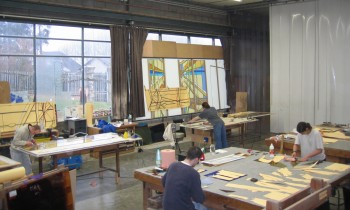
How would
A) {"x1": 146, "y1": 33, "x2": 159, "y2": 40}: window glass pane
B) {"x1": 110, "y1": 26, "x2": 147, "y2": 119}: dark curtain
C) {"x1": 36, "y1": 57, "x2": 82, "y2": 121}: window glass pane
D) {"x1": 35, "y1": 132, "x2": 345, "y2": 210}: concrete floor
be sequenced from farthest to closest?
{"x1": 146, "y1": 33, "x2": 159, "y2": 40}: window glass pane < {"x1": 110, "y1": 26, "x2": 147, "y2": 119}: dark curtain < {"x1": 36, "y1": 57, "x2": 82, "y2": 121}: window glass pane < {"x1": 35, "y1": 132, "x2": 345, "y2": 210}: concrete floor

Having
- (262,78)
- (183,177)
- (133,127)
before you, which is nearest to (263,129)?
(262,78)

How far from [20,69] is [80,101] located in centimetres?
163

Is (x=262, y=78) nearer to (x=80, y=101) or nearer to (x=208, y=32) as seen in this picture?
(x=208, y=32)

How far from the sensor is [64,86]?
8.47 meters

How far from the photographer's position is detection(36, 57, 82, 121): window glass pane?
808cm

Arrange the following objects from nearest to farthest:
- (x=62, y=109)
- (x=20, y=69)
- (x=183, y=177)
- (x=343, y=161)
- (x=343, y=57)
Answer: (x=183, y=177)
(x=343, y=161)
(x=20, y=69)
(x=62, y=109)
(x=343, y=57)

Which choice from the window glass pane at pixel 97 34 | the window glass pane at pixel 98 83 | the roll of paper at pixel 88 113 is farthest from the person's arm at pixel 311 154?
the window glass pane at pixel 97 34

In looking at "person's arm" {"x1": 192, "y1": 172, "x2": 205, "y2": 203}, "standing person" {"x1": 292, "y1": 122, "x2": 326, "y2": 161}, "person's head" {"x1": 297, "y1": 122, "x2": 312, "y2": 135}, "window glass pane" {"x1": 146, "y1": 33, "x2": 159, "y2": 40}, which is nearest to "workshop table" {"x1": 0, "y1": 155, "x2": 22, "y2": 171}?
"person's arm" {"x1": 192, "y1": 172, "x2": 205, "y2": 203}

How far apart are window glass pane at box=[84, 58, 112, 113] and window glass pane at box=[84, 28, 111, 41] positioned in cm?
53

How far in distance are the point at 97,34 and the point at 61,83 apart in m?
1.59

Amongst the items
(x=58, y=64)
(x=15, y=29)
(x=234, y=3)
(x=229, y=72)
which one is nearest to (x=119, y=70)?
(x=58, y=64)

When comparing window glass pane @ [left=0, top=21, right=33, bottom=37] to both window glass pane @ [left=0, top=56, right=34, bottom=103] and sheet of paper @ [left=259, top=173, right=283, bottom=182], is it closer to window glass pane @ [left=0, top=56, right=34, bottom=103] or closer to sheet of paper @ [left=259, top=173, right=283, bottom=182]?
window glass pane @ [left=0, top=56, right=34, bottom=103]

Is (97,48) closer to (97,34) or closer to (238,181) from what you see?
(97,34)

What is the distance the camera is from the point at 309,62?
1012 centimetres
